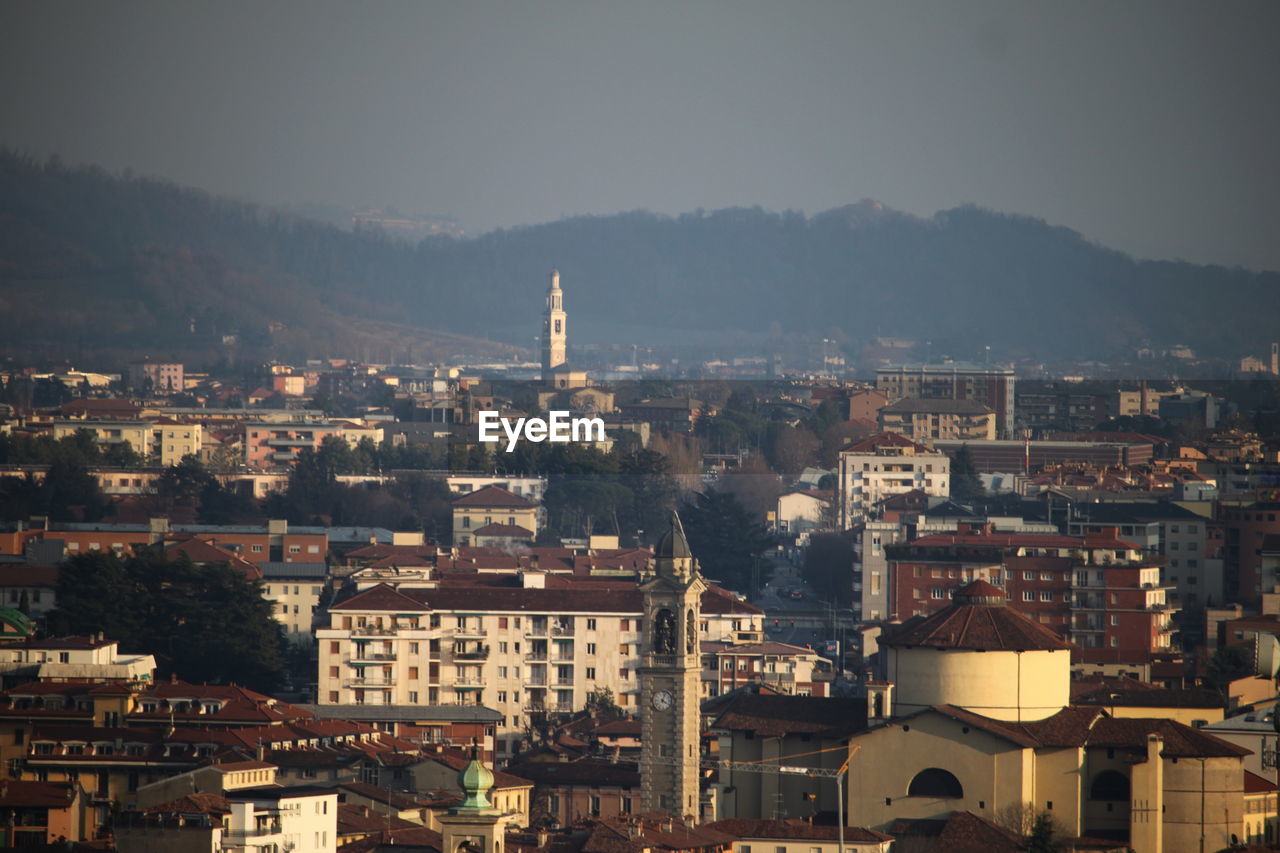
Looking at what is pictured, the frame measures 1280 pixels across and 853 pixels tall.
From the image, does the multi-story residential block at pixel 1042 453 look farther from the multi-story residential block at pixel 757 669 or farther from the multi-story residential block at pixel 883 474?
the multi-story residential block at pixel 757 669

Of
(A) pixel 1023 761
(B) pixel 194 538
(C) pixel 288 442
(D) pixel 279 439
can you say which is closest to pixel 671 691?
(A) pixel 1023 761

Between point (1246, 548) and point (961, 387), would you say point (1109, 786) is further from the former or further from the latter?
point (961, 387)

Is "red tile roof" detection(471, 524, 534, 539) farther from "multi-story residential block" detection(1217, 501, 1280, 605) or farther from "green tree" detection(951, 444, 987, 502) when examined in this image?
"multi-story residential block" detection(1217, 501, 1280, 605)

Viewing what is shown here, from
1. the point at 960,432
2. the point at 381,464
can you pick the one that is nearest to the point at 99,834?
the point at 381,464

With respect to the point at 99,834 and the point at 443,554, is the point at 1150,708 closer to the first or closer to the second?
the point at 99,834

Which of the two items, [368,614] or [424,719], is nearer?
[424,719]

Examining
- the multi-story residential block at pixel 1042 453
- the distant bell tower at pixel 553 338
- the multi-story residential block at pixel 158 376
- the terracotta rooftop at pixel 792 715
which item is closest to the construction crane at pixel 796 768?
the terracotta rooftop at pixel 792 715
